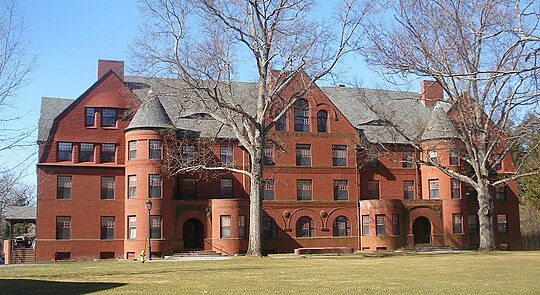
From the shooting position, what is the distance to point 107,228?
4769cm

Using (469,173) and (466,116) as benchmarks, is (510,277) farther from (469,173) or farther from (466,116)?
(469,173)

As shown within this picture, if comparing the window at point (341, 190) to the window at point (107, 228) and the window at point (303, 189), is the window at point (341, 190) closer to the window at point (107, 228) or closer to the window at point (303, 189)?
the window at point (303, 189)

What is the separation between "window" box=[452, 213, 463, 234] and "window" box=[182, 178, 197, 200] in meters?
20.4

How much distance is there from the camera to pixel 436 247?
50875 millimetres

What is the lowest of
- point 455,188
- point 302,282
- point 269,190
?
point 302,282

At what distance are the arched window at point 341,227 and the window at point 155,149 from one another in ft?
48.3

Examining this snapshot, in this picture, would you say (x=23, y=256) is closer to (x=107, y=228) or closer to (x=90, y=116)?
(x=107, y=228)

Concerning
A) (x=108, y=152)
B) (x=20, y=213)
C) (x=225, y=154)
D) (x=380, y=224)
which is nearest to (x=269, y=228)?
(x=225, y=154)

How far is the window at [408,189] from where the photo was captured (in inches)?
2151

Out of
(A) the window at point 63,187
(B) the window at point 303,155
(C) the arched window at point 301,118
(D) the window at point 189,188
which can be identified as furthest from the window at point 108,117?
(B) the window at point 303,155

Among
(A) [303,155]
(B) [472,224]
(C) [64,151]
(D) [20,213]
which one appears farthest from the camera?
(B) [472,224]

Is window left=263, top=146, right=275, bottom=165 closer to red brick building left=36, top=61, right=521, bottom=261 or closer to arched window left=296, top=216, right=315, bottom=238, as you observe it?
red brick building left=36, top=61, right=521, bottom=261

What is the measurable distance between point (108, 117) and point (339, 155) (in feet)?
58.6

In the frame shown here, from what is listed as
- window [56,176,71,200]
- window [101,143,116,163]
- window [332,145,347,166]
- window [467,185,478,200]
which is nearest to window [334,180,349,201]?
window [332,145,347,166]
